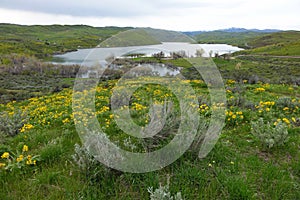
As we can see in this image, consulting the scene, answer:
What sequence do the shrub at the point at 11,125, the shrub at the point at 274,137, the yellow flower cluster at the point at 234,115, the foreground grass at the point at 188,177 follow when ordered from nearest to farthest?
the foreground grass at the point at 188,177, the shrub at the point at 274,137, the yellow flower cluster at the point at 234,115, the shrub at the point at 11,125

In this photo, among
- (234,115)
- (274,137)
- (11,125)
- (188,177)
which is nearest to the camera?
(188,177)

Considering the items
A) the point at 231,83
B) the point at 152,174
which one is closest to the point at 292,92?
the point at 231,83

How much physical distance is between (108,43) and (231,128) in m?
4.69

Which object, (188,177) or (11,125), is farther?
(11,125)

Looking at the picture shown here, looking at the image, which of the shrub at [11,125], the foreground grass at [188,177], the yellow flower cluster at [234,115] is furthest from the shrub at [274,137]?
the shrub at [11,125]

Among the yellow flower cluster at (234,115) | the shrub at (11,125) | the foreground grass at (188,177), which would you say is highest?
the yellow flower cluster at (234,115)

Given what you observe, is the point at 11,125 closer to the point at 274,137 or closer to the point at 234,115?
the point at 234,115

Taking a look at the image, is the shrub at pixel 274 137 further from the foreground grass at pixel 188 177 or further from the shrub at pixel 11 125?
the shrub at pixel 11 125

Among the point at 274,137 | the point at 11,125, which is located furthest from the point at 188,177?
the point at 11,125

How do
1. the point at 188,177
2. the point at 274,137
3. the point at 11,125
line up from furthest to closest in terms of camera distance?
1. the point at 11,125
2. the point at 274,137
3. the point at 188,177

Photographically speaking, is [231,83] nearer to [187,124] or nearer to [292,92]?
[292,92]

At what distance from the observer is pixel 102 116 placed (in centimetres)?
645

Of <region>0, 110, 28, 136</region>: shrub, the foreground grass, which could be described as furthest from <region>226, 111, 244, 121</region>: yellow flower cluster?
<region>0, 110, 28, 136</region>: shrub

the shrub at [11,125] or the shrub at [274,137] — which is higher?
the shrub at [274,137]
